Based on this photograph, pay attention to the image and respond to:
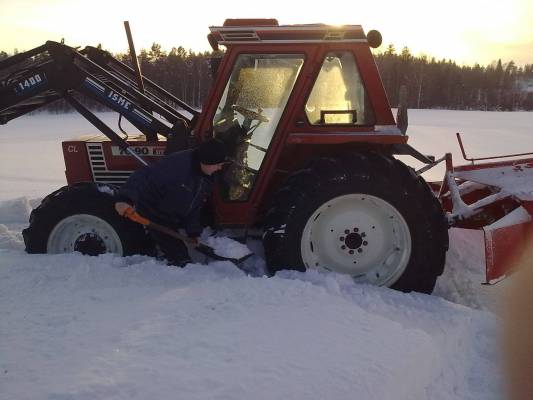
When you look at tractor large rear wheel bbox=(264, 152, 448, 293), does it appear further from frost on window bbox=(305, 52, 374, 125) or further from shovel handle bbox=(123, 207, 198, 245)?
shovel handle bbox=(123, 207, 198, 245)

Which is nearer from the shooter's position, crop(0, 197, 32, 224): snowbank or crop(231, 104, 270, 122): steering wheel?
crop(231, 104, 270, 122): steering wheel

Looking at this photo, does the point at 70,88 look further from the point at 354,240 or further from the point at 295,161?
the point at 354,240

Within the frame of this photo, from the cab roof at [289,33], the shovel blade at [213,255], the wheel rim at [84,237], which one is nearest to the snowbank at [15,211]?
the wheel rim at [84,237]

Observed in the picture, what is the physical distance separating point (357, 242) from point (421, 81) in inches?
2732

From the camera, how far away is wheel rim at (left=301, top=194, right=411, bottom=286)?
12.8 ft

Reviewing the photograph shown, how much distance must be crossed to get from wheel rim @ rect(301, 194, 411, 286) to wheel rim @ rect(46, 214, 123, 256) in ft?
5.54

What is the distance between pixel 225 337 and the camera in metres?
2.71

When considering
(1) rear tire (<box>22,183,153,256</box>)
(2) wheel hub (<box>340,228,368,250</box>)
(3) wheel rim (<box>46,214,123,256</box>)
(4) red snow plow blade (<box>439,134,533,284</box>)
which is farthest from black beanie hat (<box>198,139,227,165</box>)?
(4) red snow plow blade (<box>439,134,533,284</box>)

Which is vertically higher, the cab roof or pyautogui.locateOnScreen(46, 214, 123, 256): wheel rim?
the cab roof

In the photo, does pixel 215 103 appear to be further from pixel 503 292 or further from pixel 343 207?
pixel 503 292

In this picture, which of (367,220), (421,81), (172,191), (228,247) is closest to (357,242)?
(367,220)

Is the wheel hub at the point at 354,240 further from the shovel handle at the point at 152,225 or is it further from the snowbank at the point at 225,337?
the shovel handle at the point at 152,225

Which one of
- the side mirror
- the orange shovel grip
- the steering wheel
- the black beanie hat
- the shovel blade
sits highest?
the side mirror

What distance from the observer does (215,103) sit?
408cm
